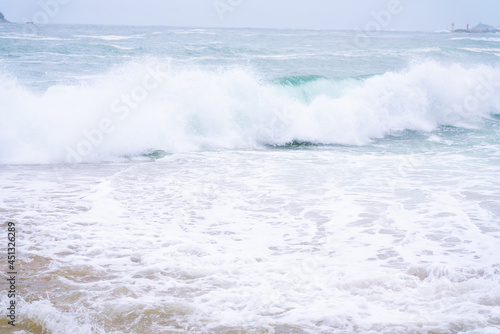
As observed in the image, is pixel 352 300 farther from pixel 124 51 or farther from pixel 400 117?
pixel 124 51

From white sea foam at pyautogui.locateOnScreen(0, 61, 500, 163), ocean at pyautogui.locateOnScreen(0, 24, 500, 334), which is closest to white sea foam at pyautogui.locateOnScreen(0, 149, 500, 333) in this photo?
ocean at pyautogui.locateOnScreen(0, 24, 500, 334)

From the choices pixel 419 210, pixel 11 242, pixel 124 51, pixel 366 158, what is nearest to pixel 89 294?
pixel 11 242

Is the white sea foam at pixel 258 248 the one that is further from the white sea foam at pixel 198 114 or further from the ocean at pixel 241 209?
the white sea foam at pixel 198 114

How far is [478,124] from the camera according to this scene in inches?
567

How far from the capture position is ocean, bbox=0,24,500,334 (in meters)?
3.49

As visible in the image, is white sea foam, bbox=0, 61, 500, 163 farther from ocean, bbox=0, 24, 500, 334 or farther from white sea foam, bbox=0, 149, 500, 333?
white sea foam, bbox=0, 149, 500, 333

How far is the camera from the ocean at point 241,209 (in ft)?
11.5

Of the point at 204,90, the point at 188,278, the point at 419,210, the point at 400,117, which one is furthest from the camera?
the point at 400,117

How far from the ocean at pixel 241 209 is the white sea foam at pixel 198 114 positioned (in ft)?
0.17

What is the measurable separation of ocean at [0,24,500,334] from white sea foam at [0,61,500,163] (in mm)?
53

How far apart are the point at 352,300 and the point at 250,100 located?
9153 mm

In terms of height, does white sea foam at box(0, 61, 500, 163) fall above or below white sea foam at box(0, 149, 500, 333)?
above

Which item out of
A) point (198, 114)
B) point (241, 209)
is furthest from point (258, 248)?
point (198, 114)

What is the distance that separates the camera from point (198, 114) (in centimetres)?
1130
